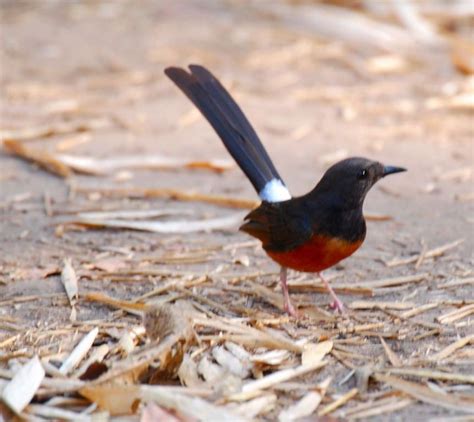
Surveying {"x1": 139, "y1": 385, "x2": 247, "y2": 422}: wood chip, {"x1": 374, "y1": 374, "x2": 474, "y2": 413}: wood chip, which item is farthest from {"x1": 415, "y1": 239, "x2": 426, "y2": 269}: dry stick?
{"x1": 139, "y1": 385, "x2": 247, "y2": 422}: wood chip

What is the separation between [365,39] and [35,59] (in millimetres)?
3282

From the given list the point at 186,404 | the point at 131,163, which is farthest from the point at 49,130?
the point at 186,404

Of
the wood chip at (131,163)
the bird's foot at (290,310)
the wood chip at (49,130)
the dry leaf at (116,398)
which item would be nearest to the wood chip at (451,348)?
the bird's foot at (290,310)

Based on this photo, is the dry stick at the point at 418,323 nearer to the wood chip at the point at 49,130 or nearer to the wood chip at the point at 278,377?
the wood chip at the point at 278,377

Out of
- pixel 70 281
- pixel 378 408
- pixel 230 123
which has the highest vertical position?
pixel 230 123

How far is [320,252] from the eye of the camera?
4.34 m

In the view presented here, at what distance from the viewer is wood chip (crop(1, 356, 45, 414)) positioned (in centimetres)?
347

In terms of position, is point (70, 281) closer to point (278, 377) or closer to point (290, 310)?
point (290, 310)

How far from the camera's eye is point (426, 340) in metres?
4.13

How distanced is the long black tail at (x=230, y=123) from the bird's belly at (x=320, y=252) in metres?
0.61

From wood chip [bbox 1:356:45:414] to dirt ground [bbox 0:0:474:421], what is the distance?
23 cm

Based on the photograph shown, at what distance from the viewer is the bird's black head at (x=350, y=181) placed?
14.4 ft

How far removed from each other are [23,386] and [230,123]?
1.92 metres

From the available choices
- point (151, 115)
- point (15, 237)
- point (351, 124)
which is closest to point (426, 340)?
point (15, 237)
